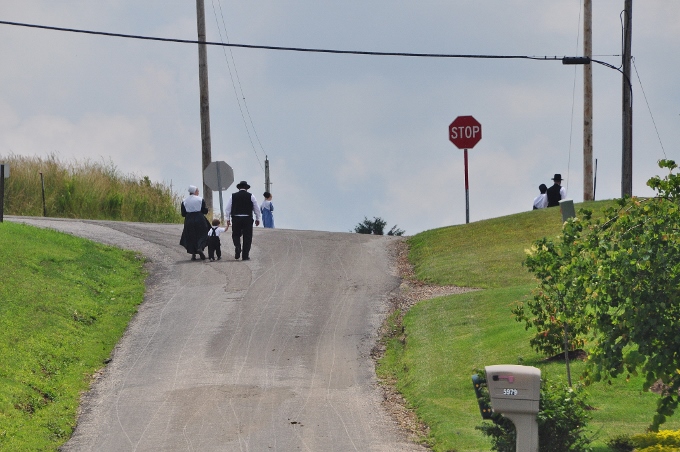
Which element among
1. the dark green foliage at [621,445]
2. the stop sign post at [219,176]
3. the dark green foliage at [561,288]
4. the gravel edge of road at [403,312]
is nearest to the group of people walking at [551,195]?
the gravel edge of road at [403,312]

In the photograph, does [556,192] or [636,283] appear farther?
[556,192]

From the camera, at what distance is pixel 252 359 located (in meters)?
17.3

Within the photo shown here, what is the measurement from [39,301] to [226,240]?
31.5 feet

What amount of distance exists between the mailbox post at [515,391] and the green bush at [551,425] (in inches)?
17.1

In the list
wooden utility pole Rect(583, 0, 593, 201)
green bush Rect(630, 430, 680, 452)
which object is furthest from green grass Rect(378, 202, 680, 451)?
wooden utility pole Rect(583, 0, 593, 201)

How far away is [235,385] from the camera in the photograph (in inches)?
619

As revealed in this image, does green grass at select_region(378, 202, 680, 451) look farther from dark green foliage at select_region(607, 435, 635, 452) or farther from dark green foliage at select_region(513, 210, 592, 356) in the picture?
dark green foliage at select_region(513, 210, 592, 356)

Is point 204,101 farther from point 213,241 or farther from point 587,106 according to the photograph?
point 213,241

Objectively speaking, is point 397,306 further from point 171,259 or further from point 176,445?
point 176,445

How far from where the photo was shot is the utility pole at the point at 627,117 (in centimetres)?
2823

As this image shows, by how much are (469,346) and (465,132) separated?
1351 centimetres

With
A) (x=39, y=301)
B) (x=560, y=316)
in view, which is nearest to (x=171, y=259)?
(x=39, y=301)

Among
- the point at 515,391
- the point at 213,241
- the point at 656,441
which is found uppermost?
the point at 213,241

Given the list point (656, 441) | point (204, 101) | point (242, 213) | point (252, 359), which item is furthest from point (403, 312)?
point (204, 101)
